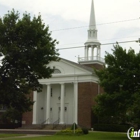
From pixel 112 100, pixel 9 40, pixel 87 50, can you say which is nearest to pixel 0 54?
pixel 9 40

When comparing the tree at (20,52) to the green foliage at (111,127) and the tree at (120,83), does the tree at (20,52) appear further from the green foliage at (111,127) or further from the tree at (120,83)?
the green foliage at (111,127)

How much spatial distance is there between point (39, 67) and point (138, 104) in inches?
386

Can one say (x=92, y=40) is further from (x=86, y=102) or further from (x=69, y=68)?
(x=86, y=102)

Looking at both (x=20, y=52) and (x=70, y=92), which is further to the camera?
(x=70, y=92)

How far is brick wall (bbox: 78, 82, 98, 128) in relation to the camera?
180ft

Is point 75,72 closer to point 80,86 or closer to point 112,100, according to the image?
point 80,86

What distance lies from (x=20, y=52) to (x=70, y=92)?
2996cm

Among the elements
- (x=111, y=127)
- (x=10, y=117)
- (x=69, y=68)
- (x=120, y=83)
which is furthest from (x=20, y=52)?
(x=10, y=117)

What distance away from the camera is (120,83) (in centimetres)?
3500

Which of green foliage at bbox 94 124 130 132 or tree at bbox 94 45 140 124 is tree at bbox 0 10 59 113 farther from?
green foliage at bbox 94 124 130 132

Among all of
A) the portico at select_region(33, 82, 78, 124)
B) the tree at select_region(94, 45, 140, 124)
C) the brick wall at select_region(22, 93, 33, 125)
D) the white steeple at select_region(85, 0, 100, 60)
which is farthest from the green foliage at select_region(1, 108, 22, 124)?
the tree at select_region(94, 45, 140, 124)

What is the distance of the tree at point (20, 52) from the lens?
31.2 metres

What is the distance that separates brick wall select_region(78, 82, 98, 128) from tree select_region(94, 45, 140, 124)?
18.5 m

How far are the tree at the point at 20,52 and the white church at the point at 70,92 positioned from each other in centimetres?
2190
